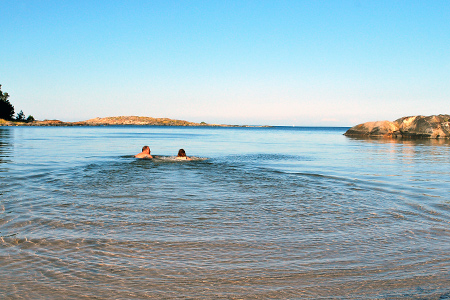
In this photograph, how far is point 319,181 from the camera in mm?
14977

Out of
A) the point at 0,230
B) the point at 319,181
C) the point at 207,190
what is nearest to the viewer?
the point at 0,230

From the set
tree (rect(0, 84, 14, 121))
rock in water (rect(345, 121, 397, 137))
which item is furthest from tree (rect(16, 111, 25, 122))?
rock in water (rect(345, 121, 397, 137))

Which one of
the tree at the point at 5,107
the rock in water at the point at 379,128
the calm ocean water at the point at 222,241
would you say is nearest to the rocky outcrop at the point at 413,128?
the rock in water at the point at 379,128

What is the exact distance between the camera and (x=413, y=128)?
60125mm

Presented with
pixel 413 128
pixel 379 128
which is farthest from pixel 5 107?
pixel 413 128

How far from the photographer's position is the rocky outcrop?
58031 mm

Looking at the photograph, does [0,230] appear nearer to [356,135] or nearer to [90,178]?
[90,178]

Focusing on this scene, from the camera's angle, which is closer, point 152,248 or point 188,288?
point 188,288

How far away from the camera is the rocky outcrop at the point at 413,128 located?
5803 cm

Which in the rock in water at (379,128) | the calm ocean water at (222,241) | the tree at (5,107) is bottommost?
the calm ocean water at (222,241)

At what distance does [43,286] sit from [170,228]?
10.3 ft

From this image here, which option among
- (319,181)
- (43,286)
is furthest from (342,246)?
(319,181)

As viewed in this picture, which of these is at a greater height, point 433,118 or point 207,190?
point 433,118

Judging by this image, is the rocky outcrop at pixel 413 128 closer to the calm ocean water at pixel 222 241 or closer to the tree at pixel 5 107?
the calm ocean water at pixel 222 241
